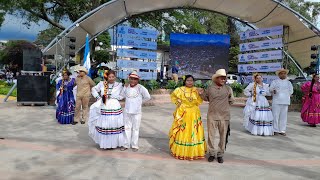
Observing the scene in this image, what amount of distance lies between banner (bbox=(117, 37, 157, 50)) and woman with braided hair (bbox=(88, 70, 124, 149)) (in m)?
9.60

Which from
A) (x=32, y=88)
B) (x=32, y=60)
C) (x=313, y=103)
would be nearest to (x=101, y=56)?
(x=32, y=60)

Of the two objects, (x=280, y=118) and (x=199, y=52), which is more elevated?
(x=199, y=52)

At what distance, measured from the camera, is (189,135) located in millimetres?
5969

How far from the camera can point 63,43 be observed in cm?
1634

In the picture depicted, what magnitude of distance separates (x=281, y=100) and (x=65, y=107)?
622cm

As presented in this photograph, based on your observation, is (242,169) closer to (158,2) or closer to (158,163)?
(158,163)

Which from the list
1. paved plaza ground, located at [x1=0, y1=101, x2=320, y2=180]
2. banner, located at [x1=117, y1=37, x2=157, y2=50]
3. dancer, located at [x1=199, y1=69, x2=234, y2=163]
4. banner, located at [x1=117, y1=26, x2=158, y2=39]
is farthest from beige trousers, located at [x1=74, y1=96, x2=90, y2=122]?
banner, located at [x1=117, y1=26, x2=158, y2=39]

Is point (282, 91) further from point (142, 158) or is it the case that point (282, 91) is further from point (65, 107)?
point (65, 107)

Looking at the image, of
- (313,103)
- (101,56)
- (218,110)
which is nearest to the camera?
(218,110)

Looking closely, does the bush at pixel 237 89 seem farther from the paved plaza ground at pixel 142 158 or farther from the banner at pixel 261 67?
the paved plaza ground at pixel 142 158

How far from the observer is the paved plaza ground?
519 centimetres

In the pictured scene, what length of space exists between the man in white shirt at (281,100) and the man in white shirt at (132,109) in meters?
4.11

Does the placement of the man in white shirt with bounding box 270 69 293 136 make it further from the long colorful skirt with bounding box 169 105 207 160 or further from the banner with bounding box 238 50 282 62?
the banner with bounding box 238 50 282 62

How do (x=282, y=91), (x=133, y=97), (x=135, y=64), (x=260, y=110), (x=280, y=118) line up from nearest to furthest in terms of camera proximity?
(x=133, y=97)
(x=260, y=110)
(x=282, y=91)
(x=280, y=118)
(x=135, y=64)
